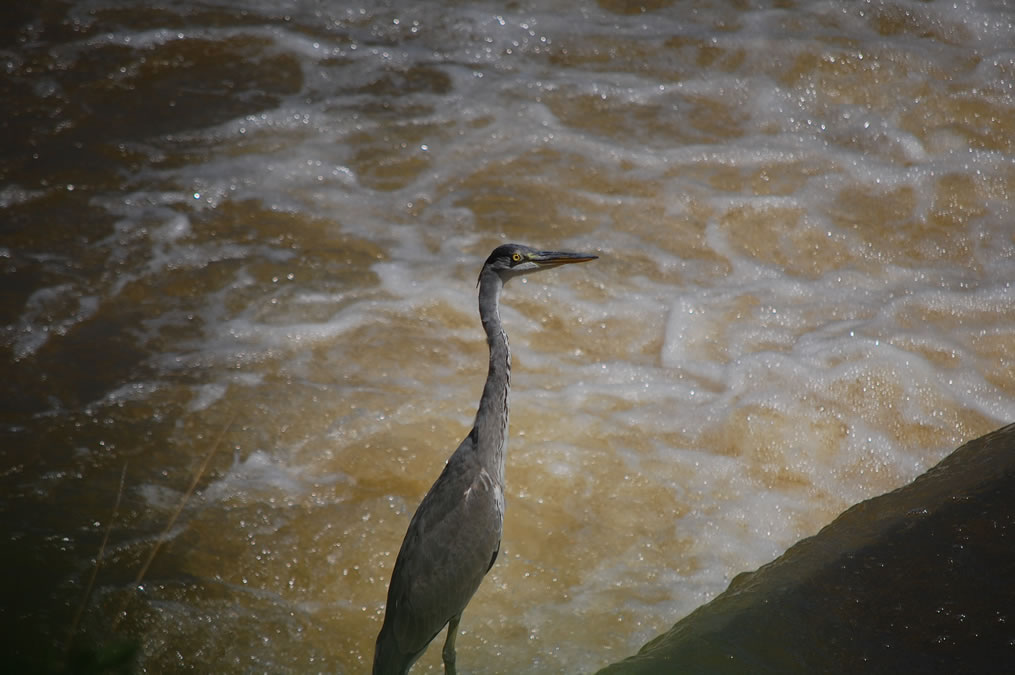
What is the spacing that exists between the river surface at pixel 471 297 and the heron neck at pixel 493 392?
71 cm

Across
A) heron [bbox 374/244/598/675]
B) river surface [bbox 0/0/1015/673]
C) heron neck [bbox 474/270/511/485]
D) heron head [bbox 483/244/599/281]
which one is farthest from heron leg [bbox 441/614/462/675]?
heron head [bbox 483/244/599/281]

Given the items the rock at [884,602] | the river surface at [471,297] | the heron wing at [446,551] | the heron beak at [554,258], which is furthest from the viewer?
the river surface at [471,297]

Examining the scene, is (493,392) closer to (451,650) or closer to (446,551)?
(446,551)

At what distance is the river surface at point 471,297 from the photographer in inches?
134

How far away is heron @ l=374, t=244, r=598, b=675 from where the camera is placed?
2.76 meters

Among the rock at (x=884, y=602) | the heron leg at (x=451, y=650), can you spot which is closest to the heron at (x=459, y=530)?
the heron leg at (x=451, y=650)

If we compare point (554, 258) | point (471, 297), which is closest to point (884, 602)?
point (554, 258)

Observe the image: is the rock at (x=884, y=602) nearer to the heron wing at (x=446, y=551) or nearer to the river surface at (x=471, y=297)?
the heron wing at (x=446, y=551)

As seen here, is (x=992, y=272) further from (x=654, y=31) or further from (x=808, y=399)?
(x=654, y=31)

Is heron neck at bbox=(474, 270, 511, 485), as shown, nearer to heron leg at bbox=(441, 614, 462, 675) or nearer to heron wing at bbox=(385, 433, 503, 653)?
heron wing at bbox=(385, 433, 503, 653)

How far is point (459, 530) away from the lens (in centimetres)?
282

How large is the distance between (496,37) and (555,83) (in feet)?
2.25

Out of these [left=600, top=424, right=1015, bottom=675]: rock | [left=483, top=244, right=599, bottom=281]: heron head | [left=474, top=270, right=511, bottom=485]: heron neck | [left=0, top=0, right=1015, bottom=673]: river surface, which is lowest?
[left=0, top=0, right=1015, bottom=673]: river surface

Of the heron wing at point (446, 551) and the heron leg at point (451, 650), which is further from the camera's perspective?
the heron leg at point (451, 650)
